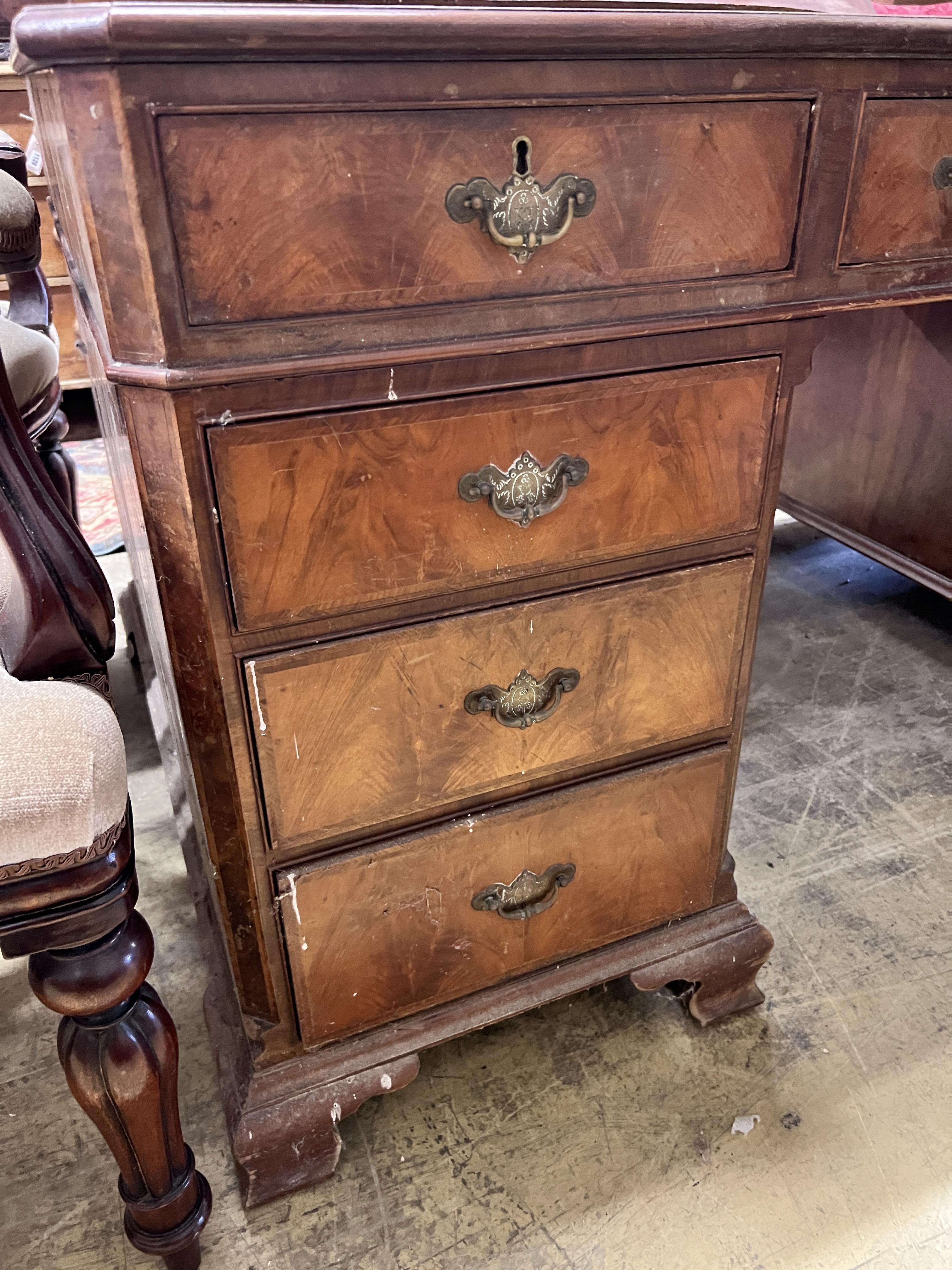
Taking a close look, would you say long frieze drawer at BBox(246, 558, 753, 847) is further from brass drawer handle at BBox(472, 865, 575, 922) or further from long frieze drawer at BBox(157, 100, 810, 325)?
long frieze drawer at BBox(157, 100, 810, 325)

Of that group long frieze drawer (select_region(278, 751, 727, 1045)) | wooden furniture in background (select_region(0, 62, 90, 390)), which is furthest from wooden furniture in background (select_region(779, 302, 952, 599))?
wooden furniture in background (select_region(0, 62, 90, 390))

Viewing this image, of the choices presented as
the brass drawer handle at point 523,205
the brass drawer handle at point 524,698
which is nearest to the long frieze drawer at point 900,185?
the brass drawer handle at point 523,205

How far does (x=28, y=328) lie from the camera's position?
4.55ft

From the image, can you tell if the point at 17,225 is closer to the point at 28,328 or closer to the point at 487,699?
the point at 28,328

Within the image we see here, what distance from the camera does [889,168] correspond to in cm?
75

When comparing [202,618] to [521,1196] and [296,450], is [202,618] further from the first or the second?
[521,1196]

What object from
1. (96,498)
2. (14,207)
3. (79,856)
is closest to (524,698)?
(79,856)

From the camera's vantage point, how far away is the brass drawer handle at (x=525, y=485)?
72 cm

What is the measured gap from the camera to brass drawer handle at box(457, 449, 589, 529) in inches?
28.5

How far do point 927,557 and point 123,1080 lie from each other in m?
1.61

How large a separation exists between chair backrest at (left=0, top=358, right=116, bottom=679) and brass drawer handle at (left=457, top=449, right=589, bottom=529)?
0.32m

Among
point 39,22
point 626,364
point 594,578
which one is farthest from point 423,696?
point 39,22

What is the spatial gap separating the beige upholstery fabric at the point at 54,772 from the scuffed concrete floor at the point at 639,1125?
0.52 metres

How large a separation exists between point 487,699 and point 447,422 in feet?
0.82
